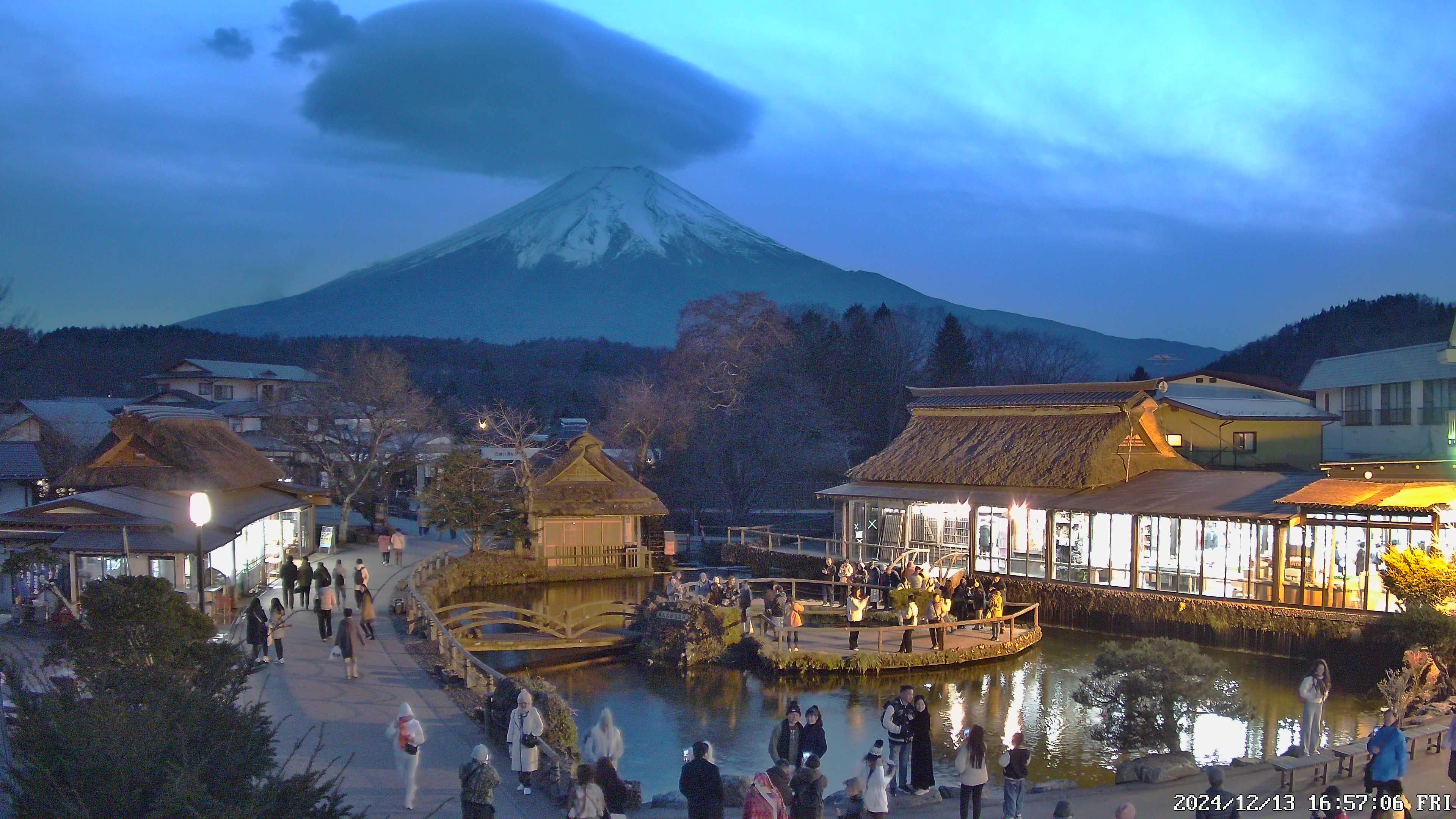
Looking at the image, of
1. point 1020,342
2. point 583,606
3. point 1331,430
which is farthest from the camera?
point 1020,342

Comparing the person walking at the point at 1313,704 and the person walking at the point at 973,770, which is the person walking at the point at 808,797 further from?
the person walking at the point at 1313,704

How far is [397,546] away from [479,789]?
2010 centimetres

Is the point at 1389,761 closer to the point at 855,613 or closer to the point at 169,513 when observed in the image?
the point at 855,613

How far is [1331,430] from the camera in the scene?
39.1m

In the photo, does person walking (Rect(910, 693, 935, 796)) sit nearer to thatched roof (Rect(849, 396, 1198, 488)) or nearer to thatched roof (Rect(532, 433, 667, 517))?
thatched roof (Rect(849, 396, 1198, 488))

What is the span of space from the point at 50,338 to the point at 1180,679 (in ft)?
308

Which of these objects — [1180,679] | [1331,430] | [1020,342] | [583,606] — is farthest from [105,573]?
[1020,342]

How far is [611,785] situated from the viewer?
8336 mm

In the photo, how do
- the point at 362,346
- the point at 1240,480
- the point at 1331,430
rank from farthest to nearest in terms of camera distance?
the point at 362,346 < the point at 1331,430 < the point at 1240,480

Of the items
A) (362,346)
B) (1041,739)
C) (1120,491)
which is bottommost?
(1041,739)

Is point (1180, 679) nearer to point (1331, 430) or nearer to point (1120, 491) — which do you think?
point (1120, 491)

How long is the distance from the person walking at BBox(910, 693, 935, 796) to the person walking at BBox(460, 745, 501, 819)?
4.78 meters

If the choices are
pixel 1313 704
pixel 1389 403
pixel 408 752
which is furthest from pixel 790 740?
pixel 1389 403

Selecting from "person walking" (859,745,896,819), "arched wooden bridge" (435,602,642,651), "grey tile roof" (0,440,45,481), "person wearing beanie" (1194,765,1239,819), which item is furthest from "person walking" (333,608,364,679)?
"grey tile roof" (0,440,45,481)
